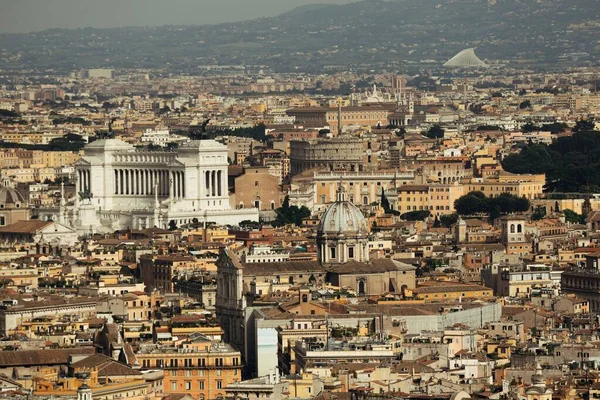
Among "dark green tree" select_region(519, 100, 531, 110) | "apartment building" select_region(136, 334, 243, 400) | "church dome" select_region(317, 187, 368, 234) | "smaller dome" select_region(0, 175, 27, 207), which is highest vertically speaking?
"church dome" select_region(317, 187, 368, 234)

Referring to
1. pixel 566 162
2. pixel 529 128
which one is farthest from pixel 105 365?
pixel 529 128

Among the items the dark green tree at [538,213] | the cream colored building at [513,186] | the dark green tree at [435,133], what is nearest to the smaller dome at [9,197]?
the dark green tree at [538,213]

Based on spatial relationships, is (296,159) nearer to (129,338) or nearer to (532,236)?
(532,236)

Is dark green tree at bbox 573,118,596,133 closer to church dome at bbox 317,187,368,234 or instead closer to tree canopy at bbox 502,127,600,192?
tree canopy at bbox 502,127,600,192

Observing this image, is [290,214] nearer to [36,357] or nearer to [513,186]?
[513,186]

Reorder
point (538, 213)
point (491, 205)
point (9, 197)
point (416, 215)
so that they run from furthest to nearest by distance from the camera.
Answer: point (416, 215) → point (491, 205) → point (9, 197) → point (538, 213)

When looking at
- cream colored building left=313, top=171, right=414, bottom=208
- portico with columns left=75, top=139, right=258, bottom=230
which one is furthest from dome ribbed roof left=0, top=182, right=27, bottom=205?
cream colored building left=313, top=171, right=414, bottom=208
